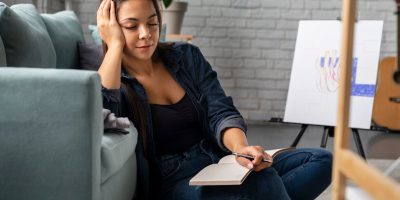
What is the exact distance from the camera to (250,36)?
471 cm

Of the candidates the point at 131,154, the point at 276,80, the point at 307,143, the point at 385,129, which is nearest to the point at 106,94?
the point at 131,154

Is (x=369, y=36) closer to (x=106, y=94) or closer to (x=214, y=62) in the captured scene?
(x=214, y=62)

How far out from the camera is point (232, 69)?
473 cm

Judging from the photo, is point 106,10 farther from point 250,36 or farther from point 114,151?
point 250,36

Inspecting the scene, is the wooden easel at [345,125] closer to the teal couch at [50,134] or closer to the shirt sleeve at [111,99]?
the teal couch at [50,134]

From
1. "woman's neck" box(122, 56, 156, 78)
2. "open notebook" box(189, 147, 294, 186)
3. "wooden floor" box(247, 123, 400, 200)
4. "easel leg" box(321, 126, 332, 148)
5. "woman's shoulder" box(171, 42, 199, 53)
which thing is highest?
"woman's shoulder" box(171, 42, 199, 53)

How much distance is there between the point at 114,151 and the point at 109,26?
0.42 metres

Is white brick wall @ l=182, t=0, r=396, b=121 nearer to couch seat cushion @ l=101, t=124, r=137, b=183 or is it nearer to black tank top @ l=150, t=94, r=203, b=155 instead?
black tank top @ l=150, t=94, r=203, b=155

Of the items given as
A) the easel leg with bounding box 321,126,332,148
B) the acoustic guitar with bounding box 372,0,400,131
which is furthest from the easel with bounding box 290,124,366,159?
the acoustic guitar with bounding box 372,0,400,131

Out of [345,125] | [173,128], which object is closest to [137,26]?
[173,128]

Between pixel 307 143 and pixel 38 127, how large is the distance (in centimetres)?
275

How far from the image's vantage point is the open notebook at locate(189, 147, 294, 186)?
1353 mm

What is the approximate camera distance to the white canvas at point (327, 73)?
339cm

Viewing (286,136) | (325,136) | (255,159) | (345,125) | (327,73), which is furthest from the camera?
(286,136)
